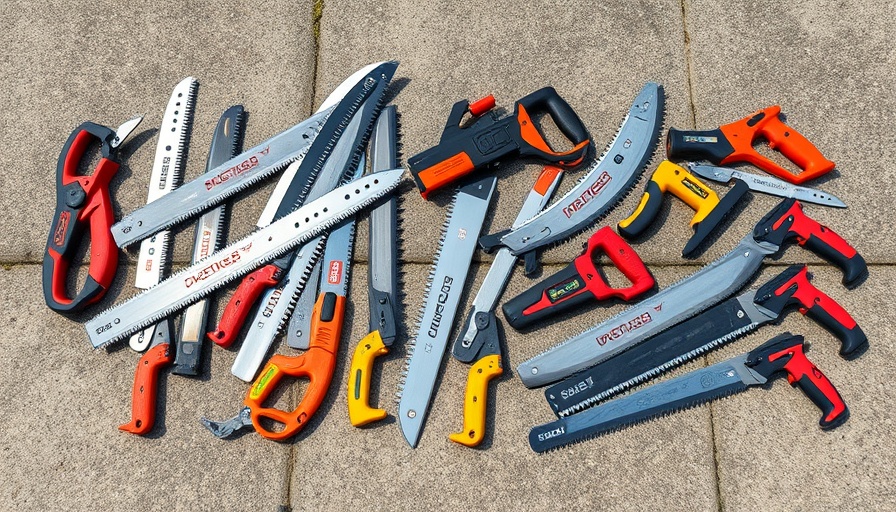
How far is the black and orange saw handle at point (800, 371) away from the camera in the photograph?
3.89 m

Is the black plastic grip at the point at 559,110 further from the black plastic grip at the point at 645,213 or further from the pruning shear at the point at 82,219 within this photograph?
the pruning shear at the point at 82,219

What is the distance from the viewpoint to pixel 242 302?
14.2ft

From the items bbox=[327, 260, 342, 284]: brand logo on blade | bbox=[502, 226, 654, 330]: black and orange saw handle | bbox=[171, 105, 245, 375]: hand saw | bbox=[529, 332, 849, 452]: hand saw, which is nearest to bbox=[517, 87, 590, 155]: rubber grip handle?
bbox=[502, 226, 654, 330]: black and orange saw handle

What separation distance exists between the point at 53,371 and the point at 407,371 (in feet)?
7.82

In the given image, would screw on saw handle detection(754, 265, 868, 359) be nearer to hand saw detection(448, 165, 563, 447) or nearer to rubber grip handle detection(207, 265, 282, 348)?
hand saw detection(448, 165, 563, 447)

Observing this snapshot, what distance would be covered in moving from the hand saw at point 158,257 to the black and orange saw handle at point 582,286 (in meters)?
2.26

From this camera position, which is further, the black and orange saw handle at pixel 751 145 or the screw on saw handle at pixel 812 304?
the black and orange saw handle at pixel 751 145

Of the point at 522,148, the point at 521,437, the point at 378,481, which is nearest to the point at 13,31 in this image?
the point at 522,148

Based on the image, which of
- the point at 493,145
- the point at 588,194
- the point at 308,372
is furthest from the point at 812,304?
the point at 308,372

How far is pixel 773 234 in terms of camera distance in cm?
419

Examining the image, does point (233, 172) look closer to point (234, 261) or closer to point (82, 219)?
point (234, 261)

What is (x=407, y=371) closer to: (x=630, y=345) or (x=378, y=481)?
(x=378, y=481)

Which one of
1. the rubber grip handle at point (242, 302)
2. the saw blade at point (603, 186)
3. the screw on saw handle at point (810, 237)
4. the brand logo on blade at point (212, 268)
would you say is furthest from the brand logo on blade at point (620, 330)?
the brand logo on blade at point (212, 268)

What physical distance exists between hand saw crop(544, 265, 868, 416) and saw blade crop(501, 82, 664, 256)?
89cm
